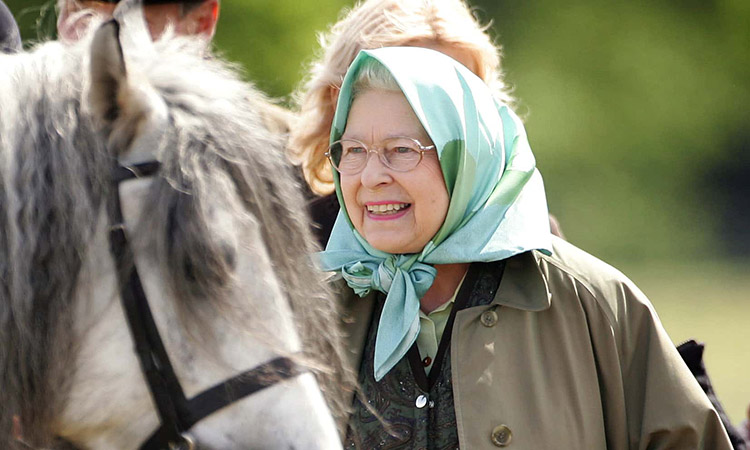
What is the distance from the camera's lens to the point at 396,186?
262cm

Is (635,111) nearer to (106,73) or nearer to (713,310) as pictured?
(713,310)

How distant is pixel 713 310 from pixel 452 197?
14147 millimetres

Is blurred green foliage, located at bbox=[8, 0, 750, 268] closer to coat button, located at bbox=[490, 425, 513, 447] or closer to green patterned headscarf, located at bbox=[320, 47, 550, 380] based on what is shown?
green patterned headscarf, located at bbox=[320, 47, 550, 380]

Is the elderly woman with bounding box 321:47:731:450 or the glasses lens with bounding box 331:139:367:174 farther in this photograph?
the glasses lens with bounding box 331:139:367:174

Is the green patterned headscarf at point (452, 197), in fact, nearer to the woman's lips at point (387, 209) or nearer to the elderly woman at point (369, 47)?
the woman's lips at point (387, 209)

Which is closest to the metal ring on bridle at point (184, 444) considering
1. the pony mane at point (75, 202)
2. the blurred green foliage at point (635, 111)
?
the pony mane at point (75, 202)

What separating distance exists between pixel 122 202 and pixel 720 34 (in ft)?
63.5

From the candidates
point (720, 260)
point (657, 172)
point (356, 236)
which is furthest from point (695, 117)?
point (356, 236)

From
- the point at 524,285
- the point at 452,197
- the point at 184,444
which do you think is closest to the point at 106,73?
the point at 184,444

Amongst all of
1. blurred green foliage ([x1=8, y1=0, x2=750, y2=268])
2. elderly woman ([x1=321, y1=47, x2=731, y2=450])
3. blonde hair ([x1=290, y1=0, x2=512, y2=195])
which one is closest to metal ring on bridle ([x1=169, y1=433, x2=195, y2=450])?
elderly woman ([x1=321, y1=47, x2=731, y2=450])

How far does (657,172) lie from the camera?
19.2m

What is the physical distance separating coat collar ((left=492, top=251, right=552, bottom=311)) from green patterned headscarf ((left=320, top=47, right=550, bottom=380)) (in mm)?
69

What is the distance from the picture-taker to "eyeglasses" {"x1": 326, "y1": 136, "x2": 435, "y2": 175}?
2596mm

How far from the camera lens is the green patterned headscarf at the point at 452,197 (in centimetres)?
257
